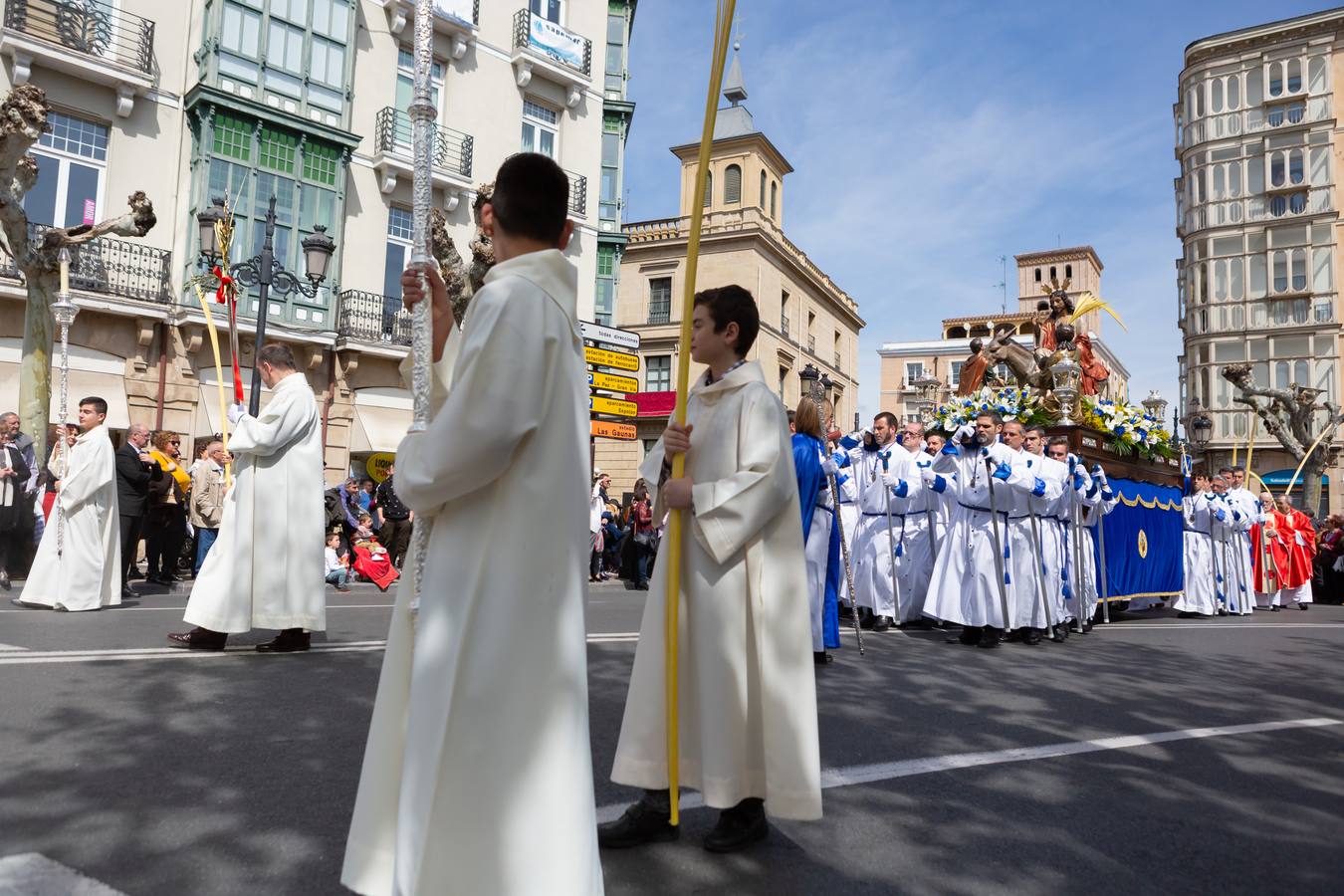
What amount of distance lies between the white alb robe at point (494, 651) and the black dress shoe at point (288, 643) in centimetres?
435

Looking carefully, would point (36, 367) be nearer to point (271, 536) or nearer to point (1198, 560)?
point (271, 536)

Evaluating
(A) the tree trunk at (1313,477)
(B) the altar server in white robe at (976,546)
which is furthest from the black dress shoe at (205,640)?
(A) the tree trunk at (1313,477)

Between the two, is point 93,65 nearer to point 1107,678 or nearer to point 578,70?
point 578,70

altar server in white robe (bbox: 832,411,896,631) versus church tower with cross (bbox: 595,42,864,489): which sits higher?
church tower with cross (bbox: 595,42,864,489)

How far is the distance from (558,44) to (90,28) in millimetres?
11200

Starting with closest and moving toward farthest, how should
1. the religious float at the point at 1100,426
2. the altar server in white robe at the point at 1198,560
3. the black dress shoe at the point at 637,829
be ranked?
the black dress shoe at the point at 637,829
the religious float at the point at 1100,426
the altar server in white robe at the point at 1198,560

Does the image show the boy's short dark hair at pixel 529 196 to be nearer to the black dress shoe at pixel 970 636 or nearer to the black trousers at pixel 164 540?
the black dress shoe at pixel 970 636

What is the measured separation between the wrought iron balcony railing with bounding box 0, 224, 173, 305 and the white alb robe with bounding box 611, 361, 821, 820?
17.6 m

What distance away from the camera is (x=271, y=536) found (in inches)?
243

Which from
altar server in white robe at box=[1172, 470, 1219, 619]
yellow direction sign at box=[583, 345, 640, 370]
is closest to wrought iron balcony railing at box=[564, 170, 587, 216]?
yellow direction sign at box=[583, 345, 640, 370]

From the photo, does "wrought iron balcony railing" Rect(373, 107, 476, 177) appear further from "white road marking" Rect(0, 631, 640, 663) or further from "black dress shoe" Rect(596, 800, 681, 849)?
"black dress shoe" Rect(596, 800, 681, 849)

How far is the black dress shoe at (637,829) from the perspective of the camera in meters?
3.05

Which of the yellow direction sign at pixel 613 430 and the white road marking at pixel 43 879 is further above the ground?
the yellow direction sign at pixel 613 430

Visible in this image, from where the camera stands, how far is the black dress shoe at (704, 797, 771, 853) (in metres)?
3.06
